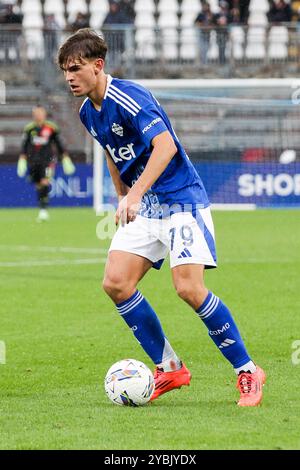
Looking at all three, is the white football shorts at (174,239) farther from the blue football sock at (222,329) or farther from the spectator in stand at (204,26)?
the spectator in stand at (204,26)

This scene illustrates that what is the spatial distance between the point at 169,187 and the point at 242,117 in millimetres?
18310

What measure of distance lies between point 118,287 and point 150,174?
28.1 inches

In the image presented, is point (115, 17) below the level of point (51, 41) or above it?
above

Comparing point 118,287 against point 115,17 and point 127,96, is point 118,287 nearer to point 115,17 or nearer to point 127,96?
point 127,96

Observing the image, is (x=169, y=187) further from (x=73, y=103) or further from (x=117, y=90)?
(x=73, y=103)

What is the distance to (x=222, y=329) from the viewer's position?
6.29m

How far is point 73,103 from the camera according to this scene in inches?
1059

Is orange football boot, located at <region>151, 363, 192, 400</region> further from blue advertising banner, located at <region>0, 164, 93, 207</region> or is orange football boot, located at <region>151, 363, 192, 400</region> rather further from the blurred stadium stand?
the blurred stadium stand

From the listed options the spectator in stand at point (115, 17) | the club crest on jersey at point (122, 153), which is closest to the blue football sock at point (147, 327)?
the club crest on jersey at point (122, 153)

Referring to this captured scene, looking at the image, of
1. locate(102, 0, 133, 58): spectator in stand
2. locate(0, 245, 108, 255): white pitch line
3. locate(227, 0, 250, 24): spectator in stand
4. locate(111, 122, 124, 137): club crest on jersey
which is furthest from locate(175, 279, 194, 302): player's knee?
locate(227, 0, 250, 24): spectator in stand

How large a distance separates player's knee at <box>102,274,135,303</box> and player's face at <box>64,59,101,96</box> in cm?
104

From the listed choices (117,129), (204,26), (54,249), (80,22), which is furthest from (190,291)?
(80,22)
